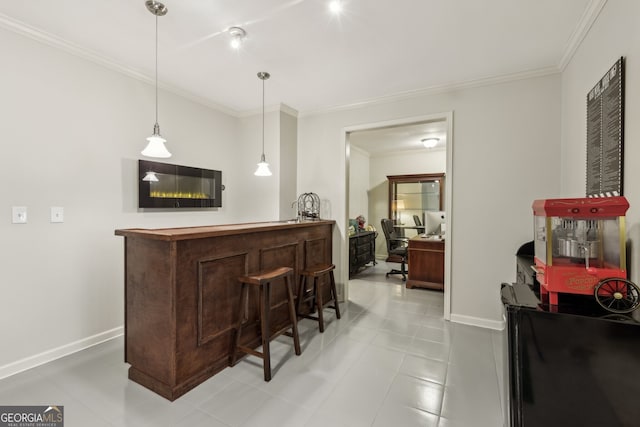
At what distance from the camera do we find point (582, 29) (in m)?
2.18

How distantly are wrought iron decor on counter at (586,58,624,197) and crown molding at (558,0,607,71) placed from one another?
49 cm

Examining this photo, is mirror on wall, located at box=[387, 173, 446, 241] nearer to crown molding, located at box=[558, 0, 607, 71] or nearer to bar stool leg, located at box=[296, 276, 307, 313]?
crown molding, located at box=[558, 0, 607, 71]

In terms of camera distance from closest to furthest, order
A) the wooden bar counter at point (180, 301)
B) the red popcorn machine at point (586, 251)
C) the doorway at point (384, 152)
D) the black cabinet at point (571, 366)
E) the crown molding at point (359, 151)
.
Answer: the black cabinet at point (571, 366)
the red popcorn machine at point (586, 251)
the wooden bar counter at point (180, 301)
the doorway at point (384, 152)
the crown molding at point (359, 151)

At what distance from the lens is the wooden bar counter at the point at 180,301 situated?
1.91 m

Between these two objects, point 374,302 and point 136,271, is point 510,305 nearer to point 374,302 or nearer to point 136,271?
point 136,271

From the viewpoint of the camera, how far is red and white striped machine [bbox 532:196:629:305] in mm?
1283

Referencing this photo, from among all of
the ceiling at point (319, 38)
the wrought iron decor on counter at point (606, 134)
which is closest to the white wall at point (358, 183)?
the ceiling at point (319, 38)

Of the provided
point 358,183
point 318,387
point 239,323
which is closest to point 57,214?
point 239,323

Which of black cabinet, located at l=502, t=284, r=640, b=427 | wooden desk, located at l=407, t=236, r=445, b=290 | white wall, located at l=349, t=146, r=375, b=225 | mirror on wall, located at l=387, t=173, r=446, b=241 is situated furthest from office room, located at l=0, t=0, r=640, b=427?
mirror on wall, located at l=387, t=173, r=446, b=241

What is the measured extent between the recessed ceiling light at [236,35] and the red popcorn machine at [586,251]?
7.91 ft

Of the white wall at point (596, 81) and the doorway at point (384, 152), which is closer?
the white wall at point (596, 81)

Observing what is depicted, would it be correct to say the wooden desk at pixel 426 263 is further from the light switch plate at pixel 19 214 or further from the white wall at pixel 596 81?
the light switch plate at pixel 19 214

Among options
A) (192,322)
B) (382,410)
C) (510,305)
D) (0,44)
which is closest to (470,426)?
(382,410)

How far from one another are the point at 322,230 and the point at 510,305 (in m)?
2.54
